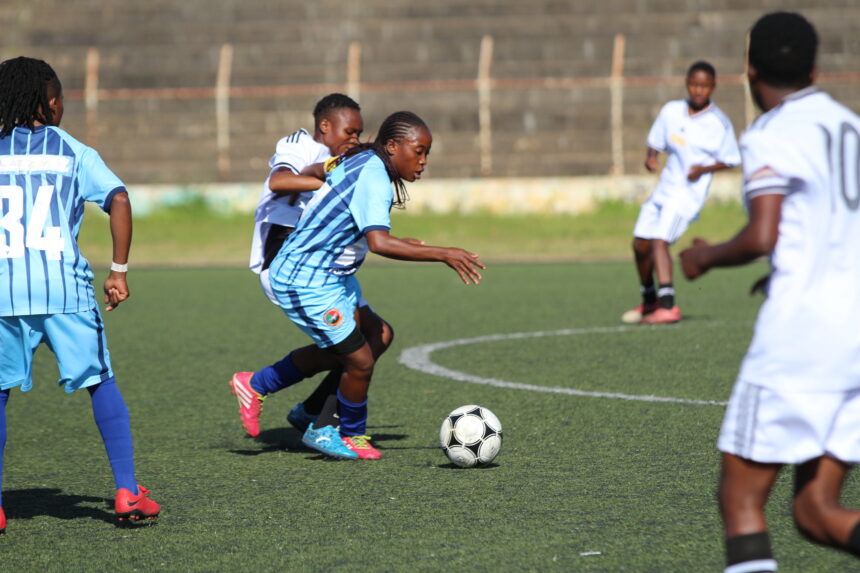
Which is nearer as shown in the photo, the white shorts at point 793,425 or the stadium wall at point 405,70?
the white shorts at point 793,425

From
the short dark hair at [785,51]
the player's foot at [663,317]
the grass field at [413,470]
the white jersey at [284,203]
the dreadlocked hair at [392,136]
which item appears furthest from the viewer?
the player's foot at [663,317]

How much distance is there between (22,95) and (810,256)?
2825 millimetres

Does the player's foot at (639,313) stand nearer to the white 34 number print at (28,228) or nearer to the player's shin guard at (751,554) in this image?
the white 34 number print at (28,228)

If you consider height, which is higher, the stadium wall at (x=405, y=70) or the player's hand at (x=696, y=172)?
the stadium wall at (x=405, y=70)

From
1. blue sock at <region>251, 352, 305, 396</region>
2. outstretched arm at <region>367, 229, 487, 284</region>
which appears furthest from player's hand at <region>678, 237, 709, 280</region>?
blue sock at <region>251, 352, 305, 396</region>

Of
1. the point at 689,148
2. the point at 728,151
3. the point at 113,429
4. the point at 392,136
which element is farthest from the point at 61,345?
the point at 728,151

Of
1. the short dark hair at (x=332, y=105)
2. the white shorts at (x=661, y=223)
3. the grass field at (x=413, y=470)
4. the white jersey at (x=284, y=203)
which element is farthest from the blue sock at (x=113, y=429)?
the white shorts at (x=661, y=223)

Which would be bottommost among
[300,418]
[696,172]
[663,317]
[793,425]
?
[663,317]

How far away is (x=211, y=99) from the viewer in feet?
70.7

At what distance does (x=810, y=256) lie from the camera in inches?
116

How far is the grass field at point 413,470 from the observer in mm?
4008

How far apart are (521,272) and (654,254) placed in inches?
188

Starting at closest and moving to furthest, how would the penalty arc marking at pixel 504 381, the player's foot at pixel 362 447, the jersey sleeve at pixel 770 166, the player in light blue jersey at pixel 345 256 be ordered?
the jersey sleeve at pixel 770 166
the player in light blue jersey at pixel 345 256
the player's foot at pixel 362 447
the penalty arc marking at pixel 504 381

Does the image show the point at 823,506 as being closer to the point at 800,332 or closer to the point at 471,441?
the point at 800,332
